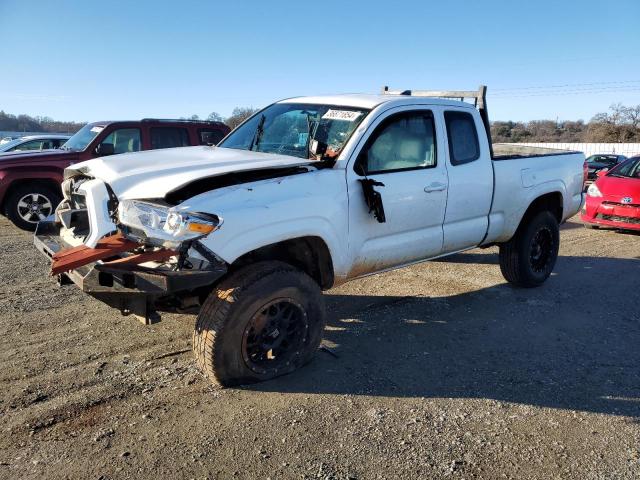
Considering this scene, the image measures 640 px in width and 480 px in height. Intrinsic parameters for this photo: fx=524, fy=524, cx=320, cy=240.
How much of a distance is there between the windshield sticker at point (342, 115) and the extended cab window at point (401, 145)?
0.23 meters

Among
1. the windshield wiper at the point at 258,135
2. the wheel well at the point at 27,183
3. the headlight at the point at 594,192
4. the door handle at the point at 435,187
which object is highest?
the windshield wiper at the point at 258,135

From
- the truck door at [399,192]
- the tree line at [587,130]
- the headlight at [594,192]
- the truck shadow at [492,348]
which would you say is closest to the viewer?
the truck shadow at [492,348]

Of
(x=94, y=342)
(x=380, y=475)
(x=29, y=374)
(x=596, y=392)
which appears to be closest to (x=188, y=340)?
(x=94, y=342)

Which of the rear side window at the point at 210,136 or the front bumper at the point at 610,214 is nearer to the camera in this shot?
the front bumper at the point at 610,214

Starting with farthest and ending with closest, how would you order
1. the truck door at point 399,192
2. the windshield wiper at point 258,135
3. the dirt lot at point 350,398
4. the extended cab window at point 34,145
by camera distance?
the extended cab window at point 34,145 → the windshield wiper at point 258,135 → the truck door at point 399,192 → the dirt lot at point 350,398

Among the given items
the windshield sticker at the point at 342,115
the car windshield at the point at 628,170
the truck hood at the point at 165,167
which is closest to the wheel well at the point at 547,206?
the windshield sticker at the point at 342,115

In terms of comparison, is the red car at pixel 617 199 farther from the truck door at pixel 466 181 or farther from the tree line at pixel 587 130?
the tree line at pixel 587 130

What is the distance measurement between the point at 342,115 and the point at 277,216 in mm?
1361

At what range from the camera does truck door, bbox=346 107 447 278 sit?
404 cm

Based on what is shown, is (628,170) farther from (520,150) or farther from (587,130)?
(587,130)

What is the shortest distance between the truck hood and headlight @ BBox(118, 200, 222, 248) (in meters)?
0.08

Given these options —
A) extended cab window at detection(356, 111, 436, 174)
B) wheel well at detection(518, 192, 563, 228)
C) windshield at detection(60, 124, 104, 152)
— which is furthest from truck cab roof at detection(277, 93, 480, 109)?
windshield at detection(60, 124, 104, 152)

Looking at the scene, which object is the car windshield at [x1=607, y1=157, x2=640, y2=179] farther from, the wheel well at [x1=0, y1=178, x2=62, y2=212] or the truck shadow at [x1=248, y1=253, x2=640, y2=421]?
the wheel well at [x1=0, y1=178, x2=62, y2=212]

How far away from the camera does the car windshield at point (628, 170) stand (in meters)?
9.84
